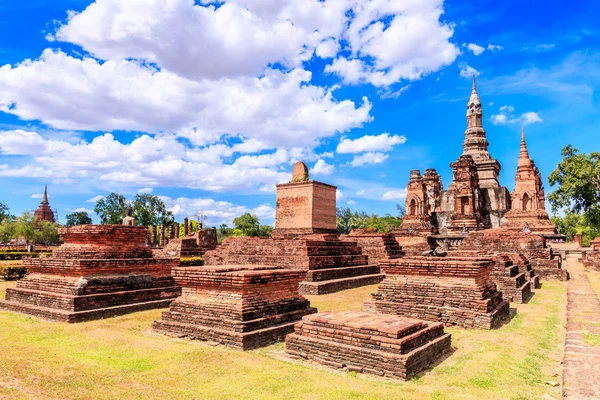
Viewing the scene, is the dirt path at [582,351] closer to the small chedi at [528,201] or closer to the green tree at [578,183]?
the small chedi at [528,201]

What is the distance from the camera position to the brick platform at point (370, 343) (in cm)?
497

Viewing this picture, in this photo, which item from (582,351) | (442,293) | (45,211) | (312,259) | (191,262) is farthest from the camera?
(45,211)

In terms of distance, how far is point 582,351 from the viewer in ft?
19.1

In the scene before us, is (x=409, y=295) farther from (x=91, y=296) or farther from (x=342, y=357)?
(x=91, y=296)

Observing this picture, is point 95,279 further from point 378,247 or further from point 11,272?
point 378,247

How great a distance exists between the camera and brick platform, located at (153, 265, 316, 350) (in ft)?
20.8

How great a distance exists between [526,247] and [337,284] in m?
8.08

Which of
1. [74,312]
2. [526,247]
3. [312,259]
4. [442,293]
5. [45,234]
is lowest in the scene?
[74,312]

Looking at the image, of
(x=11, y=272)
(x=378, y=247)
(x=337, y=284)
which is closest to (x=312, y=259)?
(x=337, y=284)

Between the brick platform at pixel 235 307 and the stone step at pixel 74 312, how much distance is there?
2023mm

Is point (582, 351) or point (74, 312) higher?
point (74, 312)

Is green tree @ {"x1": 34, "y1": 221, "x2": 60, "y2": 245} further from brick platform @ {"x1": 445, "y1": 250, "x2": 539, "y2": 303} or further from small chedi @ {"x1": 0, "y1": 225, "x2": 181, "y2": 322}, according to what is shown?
brick platform @ {"x1": 445, "y1": 250, "x2": 539, "y2": 303}

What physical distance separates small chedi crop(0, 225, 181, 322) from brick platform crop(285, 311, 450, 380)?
4.93 metres

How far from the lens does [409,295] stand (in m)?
8.29
